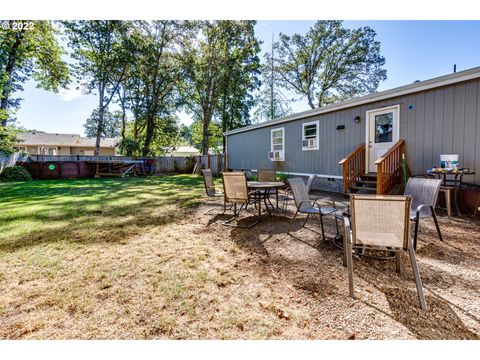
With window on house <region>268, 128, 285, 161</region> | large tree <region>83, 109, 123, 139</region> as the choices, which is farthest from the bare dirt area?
large tree <region>83, 109, 123, 139</region>

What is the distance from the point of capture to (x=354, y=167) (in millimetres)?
7109

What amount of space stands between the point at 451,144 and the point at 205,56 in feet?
59.0

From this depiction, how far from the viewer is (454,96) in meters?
5.23

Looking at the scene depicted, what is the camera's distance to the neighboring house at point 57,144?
27.2 meters

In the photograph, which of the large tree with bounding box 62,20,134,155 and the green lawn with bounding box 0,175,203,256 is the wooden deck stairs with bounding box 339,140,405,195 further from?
the large tree with bounding box 62,20,134,155

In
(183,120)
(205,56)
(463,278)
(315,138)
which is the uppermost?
(205,56)

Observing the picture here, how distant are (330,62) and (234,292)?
2345 centimetres

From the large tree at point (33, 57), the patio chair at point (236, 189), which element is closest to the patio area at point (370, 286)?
the patio chair at point (236, 189)

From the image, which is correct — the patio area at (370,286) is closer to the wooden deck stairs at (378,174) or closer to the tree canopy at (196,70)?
the wooden deck stairs at (378,174)

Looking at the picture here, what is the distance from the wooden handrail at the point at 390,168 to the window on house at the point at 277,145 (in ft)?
16.1

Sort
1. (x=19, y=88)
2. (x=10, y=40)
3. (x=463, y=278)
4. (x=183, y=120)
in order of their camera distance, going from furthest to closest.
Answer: (x=183, y=120) < (x=19, y=88) < (x=10, y=40) < (x=463, y=278)

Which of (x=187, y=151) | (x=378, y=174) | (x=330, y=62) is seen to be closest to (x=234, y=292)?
(x=378, y=174)

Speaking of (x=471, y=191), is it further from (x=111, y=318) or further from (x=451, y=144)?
(x=111, y=318)
